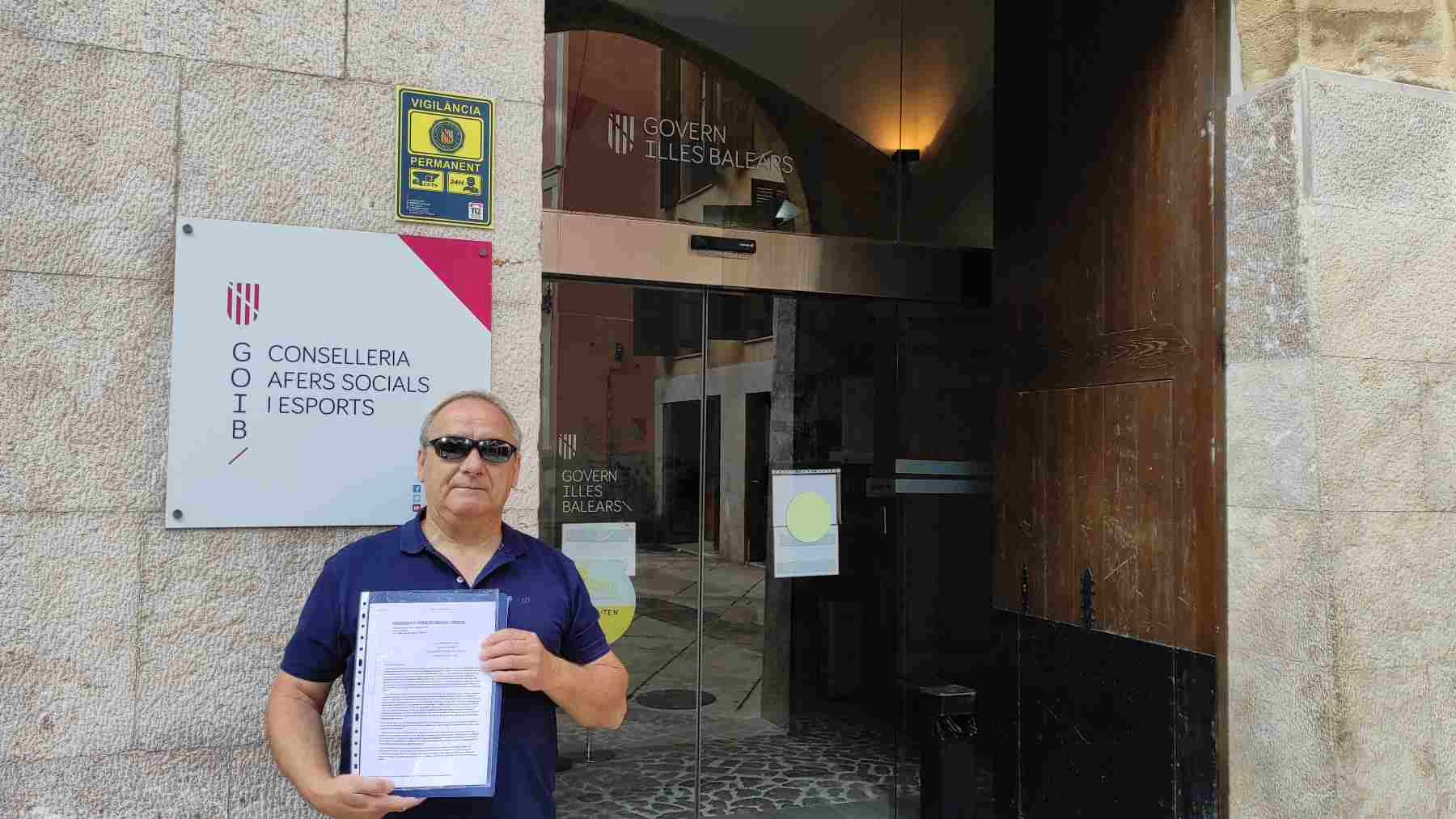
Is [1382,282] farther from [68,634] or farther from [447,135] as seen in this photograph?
[68,634]

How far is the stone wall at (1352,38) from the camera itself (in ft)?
14.1

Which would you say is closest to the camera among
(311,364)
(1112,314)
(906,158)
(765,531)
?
(311,364)

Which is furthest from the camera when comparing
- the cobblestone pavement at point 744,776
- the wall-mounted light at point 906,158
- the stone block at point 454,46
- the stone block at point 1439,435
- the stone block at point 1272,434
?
→ the wall-mounted light at point 906,158

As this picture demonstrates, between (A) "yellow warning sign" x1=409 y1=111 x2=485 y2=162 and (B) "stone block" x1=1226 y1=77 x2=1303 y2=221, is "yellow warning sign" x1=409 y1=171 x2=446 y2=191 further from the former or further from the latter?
(B) "stone block" x1=1226 y1=77 x2=1303 y2=221

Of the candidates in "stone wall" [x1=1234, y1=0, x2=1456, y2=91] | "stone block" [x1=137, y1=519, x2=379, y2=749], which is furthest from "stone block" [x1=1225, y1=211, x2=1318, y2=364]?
"stone block" [x1=137, y1=519, x2=379, y2=749]

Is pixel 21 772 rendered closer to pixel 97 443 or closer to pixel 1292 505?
pixel 97 443

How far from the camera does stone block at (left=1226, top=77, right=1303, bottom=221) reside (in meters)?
4.23

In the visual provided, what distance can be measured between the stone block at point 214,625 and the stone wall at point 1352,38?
13.0ft

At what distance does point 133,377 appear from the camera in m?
2.81

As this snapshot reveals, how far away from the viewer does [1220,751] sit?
173 inches

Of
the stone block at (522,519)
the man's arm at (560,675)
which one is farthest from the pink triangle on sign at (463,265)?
the man's arm at (560,675)

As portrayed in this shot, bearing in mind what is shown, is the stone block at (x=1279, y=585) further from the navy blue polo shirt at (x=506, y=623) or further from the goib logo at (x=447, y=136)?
the goib logo at (x=447, y=136)

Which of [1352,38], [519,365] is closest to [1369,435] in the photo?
[1352,38]

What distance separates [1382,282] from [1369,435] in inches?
23.9
